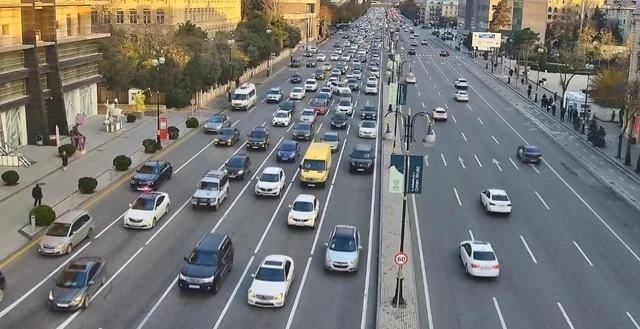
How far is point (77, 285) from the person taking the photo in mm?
22453

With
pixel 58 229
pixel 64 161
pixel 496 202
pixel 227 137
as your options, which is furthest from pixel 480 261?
pixel 227 137

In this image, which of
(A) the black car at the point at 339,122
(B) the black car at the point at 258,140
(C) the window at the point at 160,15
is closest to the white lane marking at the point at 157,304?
(B) the black car at the point at 258,140

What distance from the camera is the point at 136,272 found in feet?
83.7

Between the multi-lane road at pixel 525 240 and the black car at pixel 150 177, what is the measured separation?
12193mm

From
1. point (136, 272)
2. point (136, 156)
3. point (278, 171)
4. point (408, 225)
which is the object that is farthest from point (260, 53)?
point (136, 272)

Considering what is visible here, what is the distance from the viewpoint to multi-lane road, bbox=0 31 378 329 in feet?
72.3

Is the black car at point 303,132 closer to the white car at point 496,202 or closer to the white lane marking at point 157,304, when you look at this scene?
the white car at point 496,202

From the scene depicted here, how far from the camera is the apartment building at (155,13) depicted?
79250 millimetres

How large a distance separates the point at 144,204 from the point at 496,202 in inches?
603

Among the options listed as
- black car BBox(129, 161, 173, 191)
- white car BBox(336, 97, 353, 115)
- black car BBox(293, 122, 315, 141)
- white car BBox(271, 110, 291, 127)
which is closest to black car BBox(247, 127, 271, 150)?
black car BBox(293, 122, 315, 141)

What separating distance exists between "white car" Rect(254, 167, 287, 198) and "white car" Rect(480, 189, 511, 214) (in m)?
9.57

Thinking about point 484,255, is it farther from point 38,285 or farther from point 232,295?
point 38,285

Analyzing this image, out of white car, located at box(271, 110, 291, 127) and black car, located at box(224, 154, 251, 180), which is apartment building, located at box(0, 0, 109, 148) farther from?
white car, located at box(271, 110, 291, 127)

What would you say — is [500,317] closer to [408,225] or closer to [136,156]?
[408,225]
